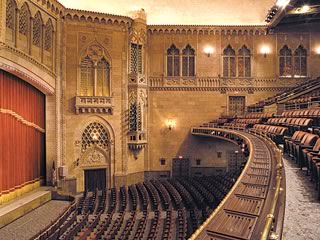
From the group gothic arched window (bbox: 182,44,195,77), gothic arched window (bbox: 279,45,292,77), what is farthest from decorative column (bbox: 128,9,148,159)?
gothic arched window (bbox: 279,45,292,77)

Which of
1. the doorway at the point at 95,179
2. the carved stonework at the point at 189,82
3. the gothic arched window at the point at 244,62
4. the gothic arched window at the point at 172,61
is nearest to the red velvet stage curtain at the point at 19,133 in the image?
the doorway at the point at 95,179

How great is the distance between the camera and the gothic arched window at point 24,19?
48.4 feet

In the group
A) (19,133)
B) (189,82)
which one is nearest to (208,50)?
(189,82)

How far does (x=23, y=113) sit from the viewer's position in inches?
603

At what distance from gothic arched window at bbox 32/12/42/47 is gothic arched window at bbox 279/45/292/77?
1569 cm

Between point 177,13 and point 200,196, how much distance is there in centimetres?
1370

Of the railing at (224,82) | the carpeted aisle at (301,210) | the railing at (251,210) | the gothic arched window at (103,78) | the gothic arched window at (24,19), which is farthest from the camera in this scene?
the railing at (224,82)

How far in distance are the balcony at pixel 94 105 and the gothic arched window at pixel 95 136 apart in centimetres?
93

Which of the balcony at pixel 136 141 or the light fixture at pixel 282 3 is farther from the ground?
the light fixture at pixel 282 3

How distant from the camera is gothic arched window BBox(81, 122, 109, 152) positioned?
18781 mm

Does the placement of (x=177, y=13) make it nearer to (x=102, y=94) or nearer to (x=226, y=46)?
(x=226, y=46)

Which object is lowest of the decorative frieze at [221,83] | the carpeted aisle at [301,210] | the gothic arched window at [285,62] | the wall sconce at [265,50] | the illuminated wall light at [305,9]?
the carpeted aisle at [301,210]

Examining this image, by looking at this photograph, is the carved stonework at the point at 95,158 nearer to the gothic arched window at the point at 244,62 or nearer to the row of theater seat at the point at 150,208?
the row of theater seat at the point at 150,208

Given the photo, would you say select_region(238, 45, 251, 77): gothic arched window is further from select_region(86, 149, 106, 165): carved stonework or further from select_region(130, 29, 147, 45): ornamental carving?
select_region(86, 149, 106, 165): carved stonework
